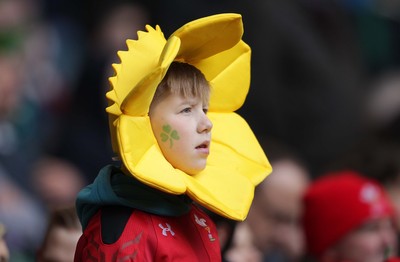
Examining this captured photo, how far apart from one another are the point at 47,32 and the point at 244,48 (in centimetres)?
479

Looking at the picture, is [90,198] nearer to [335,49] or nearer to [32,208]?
[32,208]

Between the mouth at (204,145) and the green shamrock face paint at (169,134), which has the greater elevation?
the green shamrock face paint at (169,134)

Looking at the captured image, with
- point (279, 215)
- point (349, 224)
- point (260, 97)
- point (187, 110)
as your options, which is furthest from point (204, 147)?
point (260, 97)

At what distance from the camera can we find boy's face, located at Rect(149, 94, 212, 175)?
401cm

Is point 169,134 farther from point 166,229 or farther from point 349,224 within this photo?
point 349,224

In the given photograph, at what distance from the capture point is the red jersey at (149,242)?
388 cm

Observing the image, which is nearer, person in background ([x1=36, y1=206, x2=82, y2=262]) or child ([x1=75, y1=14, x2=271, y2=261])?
child ([x1=75, y1=14, x2=271, y2=261])

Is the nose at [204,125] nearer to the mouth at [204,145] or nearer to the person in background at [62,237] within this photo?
the mouth at [204,145]

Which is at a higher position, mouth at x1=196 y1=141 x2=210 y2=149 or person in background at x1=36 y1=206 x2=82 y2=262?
mouth at x1=196 y1=141 x2=210 y2=149

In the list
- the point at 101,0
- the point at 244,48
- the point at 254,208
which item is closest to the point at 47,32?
the point at 101,0

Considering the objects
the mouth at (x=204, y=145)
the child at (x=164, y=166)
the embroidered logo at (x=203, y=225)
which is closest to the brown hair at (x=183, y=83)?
the child at (x=164, y=166)

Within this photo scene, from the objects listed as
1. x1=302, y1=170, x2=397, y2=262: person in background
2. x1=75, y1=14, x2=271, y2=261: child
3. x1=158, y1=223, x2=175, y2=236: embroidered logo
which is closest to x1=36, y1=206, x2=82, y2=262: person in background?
x1=75, y1=14, x2=271, y2=261: child

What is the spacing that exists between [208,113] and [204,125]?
27cm

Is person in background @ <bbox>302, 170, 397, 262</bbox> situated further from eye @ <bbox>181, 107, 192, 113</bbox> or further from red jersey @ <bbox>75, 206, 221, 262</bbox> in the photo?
eye @ <bbox>181, 107, 192, 113</bbox>
